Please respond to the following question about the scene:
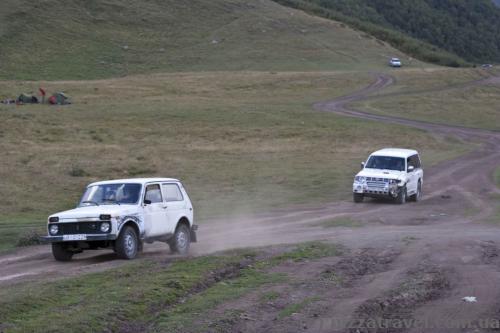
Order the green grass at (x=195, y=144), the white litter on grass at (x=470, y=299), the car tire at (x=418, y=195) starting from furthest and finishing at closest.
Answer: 1. the green grass at (x=195, y=144)
2. the car tire at (x=418, y=195)
3. the white litter on grass at (x=470, y=299)

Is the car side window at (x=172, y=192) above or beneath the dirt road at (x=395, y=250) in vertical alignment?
above

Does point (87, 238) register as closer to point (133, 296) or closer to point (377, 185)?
point (133, 296)

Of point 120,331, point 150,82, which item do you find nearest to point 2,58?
point 150,82

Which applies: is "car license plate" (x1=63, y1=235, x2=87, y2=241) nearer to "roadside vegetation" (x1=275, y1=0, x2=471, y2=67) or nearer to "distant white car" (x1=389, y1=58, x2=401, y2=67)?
"distant white car" (x1=389, y1=58, x2=401, y2=67)

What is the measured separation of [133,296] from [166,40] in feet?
367

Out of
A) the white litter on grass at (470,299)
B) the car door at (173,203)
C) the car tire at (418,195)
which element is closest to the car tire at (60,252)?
the car door at (173,203)

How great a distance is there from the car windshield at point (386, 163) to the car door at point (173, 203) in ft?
48.2

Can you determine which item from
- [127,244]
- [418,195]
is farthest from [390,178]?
[127,244]

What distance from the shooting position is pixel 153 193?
18547 millimetres

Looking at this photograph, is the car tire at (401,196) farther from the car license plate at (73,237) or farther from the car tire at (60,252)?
the car license plate at (73,237)

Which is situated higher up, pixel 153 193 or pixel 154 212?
pixel 153 193

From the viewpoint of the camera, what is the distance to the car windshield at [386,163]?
32531 mm

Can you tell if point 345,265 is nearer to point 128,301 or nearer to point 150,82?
point 128,301

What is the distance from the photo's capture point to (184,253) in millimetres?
18953
